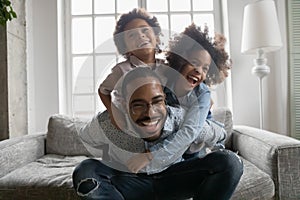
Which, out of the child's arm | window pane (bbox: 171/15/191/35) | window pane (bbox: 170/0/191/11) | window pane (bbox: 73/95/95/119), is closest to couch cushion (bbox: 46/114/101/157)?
window pane (bbox: 73/95/95/119)

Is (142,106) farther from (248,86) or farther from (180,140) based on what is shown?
(248,86)

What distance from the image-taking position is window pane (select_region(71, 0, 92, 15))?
99.2 inches

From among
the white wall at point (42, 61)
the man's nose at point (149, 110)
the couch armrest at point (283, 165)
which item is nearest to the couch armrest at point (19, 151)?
the white wall at point (42, 61)

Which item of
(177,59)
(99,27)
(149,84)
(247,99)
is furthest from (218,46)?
(99,27)

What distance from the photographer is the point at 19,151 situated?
1648 millimetres

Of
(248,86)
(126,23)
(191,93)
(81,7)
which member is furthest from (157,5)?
(191,93)

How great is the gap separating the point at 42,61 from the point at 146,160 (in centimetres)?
159

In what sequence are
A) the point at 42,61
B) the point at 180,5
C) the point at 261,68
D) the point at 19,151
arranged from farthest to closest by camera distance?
the point at 180,5 → the point at 42,61 → the point at 261,68 → the point at 19,151

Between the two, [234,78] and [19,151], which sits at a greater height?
[234,78]

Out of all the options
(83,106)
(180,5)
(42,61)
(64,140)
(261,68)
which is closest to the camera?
(64,140)

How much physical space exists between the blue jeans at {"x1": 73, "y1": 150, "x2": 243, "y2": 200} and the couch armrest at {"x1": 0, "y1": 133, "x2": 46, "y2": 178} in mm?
604

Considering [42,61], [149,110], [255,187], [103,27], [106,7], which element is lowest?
[255,187]

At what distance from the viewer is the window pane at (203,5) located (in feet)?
8.23

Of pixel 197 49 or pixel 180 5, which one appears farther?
pixel 180 5
